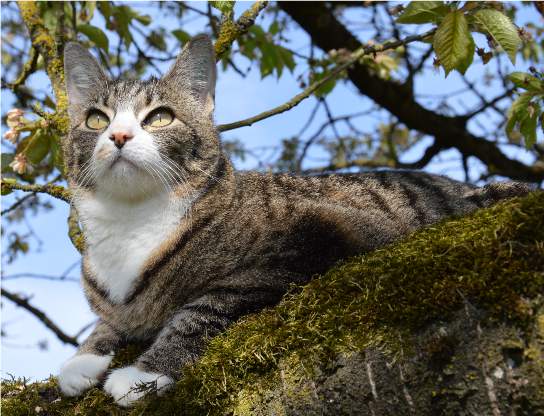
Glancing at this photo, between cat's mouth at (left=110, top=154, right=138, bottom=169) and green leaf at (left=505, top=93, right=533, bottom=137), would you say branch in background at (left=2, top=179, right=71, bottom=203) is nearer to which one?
cat's mouth at (left=110, top=154, right=138, bottom=169)

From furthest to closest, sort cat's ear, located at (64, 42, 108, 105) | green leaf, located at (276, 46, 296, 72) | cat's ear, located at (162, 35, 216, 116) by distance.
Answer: green leaf, located at (276, 46, 296, 72), cat's ear, located at (64, 42, 108, 105), cat's ear, located at (162, 35, 216, 116)

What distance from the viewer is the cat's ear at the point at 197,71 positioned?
3.31 meters

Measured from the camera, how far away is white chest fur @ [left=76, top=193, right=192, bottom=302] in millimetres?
2857

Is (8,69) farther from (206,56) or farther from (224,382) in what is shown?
(224,382)

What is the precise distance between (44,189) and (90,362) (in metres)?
1.60

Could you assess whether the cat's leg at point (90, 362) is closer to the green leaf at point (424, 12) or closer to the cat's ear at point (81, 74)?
the cat's ear at point (81, 74)

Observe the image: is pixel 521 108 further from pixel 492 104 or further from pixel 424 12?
pixel 492 104

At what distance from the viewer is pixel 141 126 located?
2947 mm

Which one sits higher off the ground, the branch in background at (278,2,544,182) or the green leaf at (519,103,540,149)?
the branch in background at (278,2,544,182)

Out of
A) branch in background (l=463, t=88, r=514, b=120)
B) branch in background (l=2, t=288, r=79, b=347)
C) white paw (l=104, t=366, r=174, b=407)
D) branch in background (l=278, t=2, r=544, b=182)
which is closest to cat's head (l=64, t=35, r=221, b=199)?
white paw (l=104, t=366, r=174, b=407)

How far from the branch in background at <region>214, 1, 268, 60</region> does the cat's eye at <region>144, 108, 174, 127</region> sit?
0.89 metres

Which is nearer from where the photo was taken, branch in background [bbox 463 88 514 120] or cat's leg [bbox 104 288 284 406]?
cat's leg [bbox 104 288 284 406]

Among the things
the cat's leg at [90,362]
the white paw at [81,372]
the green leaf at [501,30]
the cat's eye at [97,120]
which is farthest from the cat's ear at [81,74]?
the green leaf at [501,30]

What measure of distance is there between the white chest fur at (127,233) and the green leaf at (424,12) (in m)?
1.34
